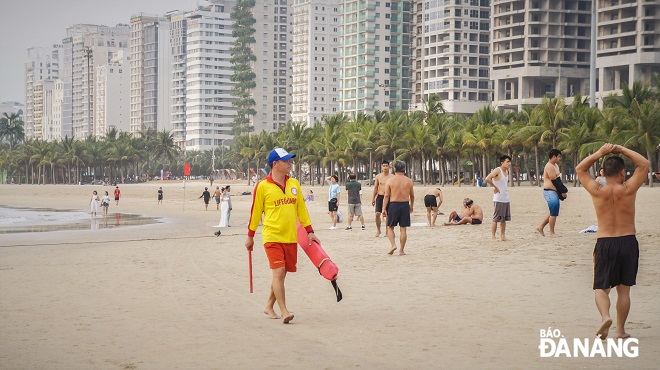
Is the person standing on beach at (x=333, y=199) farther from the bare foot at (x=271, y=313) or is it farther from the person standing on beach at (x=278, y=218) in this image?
the person standing on beach at (x=278, y=218)

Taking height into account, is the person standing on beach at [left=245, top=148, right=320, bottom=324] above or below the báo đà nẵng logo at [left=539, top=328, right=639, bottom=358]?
above

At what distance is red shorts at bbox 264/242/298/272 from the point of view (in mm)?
8445

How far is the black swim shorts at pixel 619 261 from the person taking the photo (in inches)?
274

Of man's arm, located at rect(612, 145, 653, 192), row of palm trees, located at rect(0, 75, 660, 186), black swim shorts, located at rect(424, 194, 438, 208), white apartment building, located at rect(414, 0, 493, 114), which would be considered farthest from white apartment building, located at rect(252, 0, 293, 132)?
man's arm, located at rect(612, 145, 653, 192)

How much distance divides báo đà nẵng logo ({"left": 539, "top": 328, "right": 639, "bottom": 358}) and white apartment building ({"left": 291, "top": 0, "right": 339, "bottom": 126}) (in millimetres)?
158530

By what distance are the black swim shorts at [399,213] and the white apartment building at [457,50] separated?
374ft

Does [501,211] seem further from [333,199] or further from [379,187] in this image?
[333,199]

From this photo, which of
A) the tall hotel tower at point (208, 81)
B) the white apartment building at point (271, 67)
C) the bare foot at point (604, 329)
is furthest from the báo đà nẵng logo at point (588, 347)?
the tall hotel tower at point (208, 81)

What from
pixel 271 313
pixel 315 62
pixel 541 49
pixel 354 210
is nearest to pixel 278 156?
pixel 271 313

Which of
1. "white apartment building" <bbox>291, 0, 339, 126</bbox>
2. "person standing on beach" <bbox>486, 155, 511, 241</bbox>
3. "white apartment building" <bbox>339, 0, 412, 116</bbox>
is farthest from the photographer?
"white apartment building" <bbox>291, 0, 339, 126</bbox>

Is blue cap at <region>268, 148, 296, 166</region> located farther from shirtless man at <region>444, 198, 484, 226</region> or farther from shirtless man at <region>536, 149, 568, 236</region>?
shirtless man at <region>444, 198, 484, 226</region>

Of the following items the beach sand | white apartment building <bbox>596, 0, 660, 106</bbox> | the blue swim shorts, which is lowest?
the beach sand

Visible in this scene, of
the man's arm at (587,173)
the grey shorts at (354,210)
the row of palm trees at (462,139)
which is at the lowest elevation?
the grey shorts at (354,210)

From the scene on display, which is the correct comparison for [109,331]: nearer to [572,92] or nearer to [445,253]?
[445,253]
